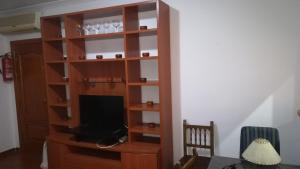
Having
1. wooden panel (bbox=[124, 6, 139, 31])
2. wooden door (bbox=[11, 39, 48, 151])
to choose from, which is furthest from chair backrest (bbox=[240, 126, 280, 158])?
wooden door (bbox=[11, 39, 48, 151])

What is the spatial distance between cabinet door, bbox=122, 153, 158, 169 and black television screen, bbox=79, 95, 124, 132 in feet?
1.55

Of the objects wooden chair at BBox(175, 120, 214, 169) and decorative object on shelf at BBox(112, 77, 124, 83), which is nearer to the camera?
wooden chair at BBox(175, 120, 214, 169)

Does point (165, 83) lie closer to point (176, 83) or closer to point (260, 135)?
point (176, 83)

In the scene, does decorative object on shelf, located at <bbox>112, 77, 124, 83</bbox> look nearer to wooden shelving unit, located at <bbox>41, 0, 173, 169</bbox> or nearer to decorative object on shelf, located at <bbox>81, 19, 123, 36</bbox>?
wooden shelving unit, located at <bbox>41, 0, 173, 169</bbox>

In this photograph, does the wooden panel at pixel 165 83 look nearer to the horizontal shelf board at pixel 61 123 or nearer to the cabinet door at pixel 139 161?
the cabinet door at pixel 139 161

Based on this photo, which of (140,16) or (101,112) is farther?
(101,112)

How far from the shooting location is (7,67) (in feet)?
12.8

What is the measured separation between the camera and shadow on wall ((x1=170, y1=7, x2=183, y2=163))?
2746 millimetres

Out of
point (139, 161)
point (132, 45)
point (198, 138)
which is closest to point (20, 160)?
point (139, 161)

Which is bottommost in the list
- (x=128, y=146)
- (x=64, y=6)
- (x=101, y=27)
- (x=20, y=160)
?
(x=20, y=160)

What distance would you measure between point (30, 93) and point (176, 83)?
2735 millimetres

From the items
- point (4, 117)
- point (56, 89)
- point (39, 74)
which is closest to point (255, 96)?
point (56, 89)

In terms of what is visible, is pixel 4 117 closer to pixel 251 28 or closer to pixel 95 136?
pixel 95 136

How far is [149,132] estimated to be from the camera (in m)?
2.61
